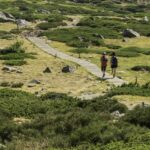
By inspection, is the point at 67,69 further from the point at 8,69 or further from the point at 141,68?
the point at 141,68

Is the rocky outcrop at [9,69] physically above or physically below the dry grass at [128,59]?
above

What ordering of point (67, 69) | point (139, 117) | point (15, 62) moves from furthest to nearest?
point (15, 62) → point (67, 69) → point (139, 117)

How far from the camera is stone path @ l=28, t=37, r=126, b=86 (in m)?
39.1

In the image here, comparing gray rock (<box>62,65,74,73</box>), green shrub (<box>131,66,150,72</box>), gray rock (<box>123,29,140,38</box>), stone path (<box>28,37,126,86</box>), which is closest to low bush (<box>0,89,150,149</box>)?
stone path (<box>28,37,126,86</box>)

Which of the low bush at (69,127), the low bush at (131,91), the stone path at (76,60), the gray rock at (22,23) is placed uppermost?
the low bush at (69,127)

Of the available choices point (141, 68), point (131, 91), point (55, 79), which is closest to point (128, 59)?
point (141, 68)

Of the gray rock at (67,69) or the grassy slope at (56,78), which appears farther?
the gray rock at (67,69)

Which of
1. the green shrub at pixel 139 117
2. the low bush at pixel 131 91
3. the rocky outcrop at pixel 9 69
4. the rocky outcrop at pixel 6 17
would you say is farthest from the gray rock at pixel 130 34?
the green shrub at pixel 139 117

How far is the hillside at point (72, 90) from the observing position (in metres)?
18.6

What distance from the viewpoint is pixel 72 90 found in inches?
1371

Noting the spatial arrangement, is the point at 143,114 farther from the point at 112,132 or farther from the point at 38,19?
the point at 38,19

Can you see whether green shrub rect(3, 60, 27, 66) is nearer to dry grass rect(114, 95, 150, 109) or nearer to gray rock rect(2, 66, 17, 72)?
gray rock rect(2, 66, 17, 72)

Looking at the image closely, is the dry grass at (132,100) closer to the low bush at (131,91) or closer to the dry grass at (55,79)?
the low bush at (131,91)

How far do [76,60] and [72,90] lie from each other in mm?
15195
